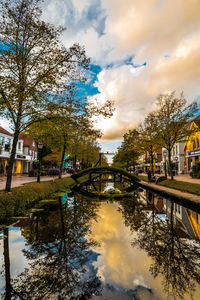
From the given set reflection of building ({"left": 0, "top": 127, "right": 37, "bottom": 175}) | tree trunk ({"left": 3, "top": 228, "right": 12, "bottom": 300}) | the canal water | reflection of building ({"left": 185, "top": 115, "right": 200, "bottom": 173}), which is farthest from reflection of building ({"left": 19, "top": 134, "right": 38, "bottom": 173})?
reflection of building ({"left": 185, "top": 115, "right": 200, "bottom": 173})

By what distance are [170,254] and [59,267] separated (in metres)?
2.70

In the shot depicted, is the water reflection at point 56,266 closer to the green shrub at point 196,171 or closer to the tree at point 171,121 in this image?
the tree at point 171,121

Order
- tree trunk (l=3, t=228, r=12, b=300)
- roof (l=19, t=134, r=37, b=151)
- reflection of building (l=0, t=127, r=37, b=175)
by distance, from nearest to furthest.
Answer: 1. tree trunk (l=3, t=228, r=12, b=300)
2. reflection of building (l=0, t=127, r=37, b=175)
3. roof (l=19, t=134, r=37, b=151)

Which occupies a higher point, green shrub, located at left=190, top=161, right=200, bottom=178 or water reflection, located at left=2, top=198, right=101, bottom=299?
green shrub, located at left=190, top=161, right=200, bottom=178

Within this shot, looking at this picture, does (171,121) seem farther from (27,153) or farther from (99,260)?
(27,153)

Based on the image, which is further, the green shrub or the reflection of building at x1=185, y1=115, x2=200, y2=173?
the reflection of building at x1=185, y1=115, x2=200, y2=173

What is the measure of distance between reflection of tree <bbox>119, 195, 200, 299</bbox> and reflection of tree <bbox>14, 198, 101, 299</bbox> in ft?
4.46

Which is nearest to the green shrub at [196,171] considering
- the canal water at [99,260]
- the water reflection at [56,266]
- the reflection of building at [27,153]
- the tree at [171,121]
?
the tree at [171,121]

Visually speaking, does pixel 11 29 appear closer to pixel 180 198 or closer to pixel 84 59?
pixel 84 59

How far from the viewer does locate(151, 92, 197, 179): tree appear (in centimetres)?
1944

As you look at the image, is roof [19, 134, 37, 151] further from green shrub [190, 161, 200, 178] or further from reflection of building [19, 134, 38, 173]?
green shrub [190, 161, 200, 178]

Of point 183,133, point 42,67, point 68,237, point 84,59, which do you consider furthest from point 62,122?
point 183,133

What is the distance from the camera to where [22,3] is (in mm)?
8758

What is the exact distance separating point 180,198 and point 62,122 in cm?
931
